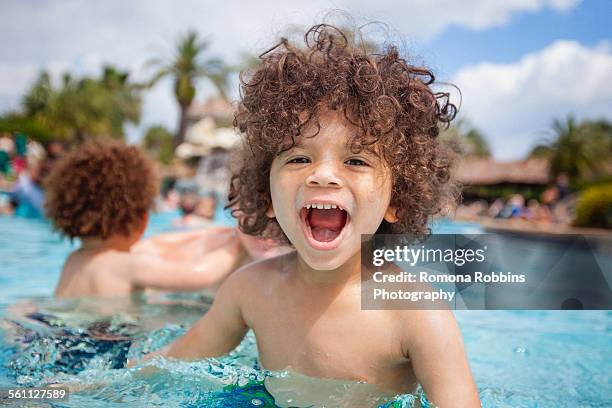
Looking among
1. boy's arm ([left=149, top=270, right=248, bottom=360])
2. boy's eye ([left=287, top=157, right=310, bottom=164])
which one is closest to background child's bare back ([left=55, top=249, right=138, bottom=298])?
boy's arm ([left=149, top=270, right=248, bottom=360])

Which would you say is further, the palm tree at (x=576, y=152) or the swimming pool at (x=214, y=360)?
A: the palm tree at (x=576, y=152)

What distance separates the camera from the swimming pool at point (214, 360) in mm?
2342

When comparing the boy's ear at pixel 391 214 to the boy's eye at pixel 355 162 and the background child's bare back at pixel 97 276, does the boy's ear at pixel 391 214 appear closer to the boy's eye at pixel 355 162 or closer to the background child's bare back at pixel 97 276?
the boy's eye at pixel 355 162

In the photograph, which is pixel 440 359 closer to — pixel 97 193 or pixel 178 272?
pixel 178 272

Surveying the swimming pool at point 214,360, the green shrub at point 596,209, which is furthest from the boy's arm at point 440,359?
the green shrub at point 596,209

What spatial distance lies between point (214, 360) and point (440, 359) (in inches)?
40.5

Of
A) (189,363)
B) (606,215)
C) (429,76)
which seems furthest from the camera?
(606,215)

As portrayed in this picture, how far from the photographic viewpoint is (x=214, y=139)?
39.8 meters

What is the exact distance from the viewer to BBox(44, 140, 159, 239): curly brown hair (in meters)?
3.86

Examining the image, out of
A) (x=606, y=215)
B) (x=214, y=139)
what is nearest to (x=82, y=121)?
(x=214, y=139)

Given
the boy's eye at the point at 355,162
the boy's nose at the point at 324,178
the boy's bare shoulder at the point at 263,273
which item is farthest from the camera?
the boy's bare shoulder at the point at 263,273

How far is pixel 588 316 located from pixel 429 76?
3604 mm

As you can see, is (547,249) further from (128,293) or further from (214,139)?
(214,139)

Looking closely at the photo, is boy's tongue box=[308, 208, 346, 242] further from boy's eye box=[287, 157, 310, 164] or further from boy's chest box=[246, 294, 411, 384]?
boy's chest box=[246, 294, 411, 384]
